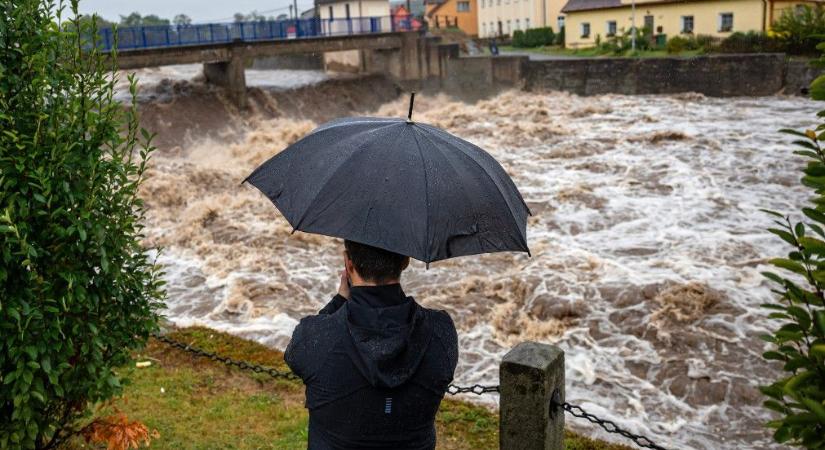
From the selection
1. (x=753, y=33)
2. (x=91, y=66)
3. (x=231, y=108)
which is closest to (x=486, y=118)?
(x=231, y=108)

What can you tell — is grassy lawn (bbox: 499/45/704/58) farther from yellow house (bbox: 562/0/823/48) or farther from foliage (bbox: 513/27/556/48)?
yellow house (bbox: 562/0/823/48)

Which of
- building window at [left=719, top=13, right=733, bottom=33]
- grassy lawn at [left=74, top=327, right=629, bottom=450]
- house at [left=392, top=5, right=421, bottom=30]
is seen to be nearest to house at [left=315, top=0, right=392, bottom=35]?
house at [left=392, top=5, right=421, bottom=30]

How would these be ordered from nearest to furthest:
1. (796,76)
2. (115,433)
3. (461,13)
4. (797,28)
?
1. (115,433)
2. (796,76)
3. (797,28)
4. (461,13)

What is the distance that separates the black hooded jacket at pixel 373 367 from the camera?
2807mm

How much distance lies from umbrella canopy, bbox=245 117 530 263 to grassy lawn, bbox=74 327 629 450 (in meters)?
3.19

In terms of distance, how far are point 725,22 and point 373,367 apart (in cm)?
4250

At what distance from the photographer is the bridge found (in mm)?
31469

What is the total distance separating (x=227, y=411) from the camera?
293 inches

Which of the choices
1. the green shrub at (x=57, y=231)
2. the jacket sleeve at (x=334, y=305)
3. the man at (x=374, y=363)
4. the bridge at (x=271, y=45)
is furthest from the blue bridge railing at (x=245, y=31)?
the man at (x=374, y=363)

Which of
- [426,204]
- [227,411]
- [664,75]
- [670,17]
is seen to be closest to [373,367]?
[426,204]

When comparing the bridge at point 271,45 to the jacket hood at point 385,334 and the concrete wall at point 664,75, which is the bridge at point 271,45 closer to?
the concrete wall at point 664,75

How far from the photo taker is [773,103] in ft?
101

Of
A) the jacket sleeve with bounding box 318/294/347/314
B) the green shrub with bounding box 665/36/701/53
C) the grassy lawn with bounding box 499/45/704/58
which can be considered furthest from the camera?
the green shrub with bounding box 665/36/701/53

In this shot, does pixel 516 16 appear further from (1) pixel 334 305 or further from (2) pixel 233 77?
(1) pixel 334 305
